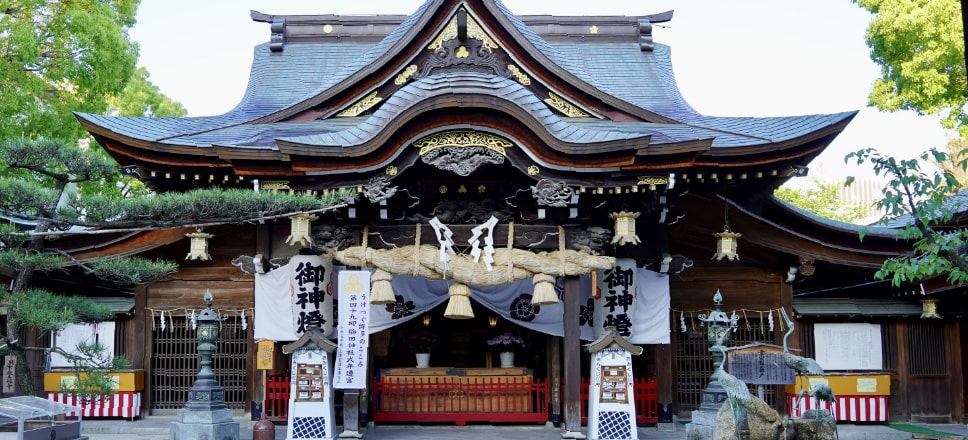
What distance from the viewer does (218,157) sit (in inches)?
511

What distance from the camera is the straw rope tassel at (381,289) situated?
12344 millimetres

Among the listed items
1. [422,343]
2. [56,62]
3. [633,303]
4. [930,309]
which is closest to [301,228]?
[422,343]

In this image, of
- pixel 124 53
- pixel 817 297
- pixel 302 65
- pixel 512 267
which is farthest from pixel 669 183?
pixel 124 53

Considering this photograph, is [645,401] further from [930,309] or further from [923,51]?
[923,51]

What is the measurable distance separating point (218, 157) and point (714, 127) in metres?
7.82

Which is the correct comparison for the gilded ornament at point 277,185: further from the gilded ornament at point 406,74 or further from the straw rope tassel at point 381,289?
the gilded ornament at point 406,74

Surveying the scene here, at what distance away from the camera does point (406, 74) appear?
46.6ft

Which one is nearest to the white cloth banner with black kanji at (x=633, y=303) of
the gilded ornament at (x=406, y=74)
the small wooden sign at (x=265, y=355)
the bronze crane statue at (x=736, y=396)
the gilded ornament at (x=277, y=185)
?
the bronze crane statue at (x=736, y=396)

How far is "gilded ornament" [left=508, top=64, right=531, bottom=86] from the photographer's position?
14.3m

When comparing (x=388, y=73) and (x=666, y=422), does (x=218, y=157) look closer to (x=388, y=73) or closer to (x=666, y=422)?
(x=388, y=73)

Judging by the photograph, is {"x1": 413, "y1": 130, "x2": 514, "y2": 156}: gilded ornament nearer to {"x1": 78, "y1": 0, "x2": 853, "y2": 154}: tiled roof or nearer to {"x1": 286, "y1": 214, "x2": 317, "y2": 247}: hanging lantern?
{"x1": 78, "y1": 0, "x2": 853, "y2": 154}: tiled roof

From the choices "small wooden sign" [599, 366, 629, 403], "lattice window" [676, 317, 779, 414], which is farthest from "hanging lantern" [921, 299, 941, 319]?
"small wooden sign" [599, 366, 629, 403]

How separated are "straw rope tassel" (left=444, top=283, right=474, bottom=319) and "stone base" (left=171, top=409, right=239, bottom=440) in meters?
3.32

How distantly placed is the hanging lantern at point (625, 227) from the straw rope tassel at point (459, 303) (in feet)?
7.36
